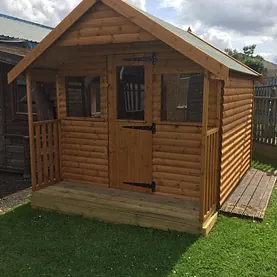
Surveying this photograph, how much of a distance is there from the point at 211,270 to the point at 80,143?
10.7 feet

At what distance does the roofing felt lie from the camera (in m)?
8.60

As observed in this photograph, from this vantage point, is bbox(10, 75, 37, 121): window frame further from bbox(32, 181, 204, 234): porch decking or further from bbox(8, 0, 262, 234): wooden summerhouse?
bbox(32, 181, 204, 234): porch decking

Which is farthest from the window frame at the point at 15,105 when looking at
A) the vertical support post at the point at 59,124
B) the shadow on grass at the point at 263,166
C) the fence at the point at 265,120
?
the fence at the point at 265,120

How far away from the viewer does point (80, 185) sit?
5902mm

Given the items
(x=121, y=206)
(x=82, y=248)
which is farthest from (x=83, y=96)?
(x=82, y=248)

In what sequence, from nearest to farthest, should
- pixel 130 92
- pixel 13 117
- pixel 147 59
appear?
pixel 147 59 → pixel 130 92 → pixel 13 117

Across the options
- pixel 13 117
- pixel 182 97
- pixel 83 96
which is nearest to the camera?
pixel 182 97

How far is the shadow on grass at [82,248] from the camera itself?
3703 mm

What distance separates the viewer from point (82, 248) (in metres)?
4.19

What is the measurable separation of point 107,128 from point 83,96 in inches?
29.2

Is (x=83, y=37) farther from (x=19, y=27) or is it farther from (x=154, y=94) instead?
(x=19, y=27)

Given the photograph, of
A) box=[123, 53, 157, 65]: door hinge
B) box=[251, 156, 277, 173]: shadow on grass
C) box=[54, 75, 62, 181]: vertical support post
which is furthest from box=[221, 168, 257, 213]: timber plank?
box=[54, 75, 62, 181]: vertical support post

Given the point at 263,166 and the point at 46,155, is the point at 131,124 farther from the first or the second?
the point at 263,166

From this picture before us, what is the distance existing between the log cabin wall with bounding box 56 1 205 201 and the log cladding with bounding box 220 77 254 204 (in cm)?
60
